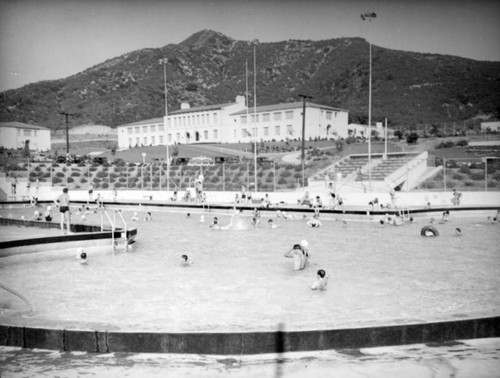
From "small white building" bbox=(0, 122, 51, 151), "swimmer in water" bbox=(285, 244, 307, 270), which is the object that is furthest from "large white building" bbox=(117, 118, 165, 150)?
"swimmer in water" bbox=(285, 244, 307, 270)

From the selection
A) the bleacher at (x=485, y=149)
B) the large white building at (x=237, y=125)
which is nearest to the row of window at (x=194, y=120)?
the large white building at (x=237, y=125)

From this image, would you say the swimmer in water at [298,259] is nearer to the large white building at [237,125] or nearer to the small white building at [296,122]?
the large white building at [237,125]

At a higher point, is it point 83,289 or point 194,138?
point 194,138

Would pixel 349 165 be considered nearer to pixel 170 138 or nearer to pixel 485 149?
pixel 485 149

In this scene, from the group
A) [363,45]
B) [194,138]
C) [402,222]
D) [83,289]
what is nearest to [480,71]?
[363,45]

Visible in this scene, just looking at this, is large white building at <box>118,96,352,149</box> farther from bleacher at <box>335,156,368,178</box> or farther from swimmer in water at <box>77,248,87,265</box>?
swimmer in water at <box>77,248,87,265</box>

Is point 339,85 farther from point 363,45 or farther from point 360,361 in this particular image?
point 360,361

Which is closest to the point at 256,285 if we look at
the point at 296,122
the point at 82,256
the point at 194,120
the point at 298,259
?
the point at 298,259
